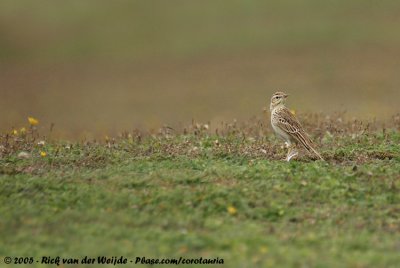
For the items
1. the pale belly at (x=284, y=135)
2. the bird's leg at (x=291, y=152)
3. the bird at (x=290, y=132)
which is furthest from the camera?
the pale belly at (x=284, y=135)

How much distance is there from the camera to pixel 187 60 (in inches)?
1556

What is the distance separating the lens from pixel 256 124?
67.6ft

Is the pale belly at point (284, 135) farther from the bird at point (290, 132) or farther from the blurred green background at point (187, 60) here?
the blurred green background at point (187, 60)

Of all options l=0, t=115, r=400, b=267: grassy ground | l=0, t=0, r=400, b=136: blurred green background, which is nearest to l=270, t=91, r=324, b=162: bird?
l=0, t=115, r=400, b=267: grassy ground

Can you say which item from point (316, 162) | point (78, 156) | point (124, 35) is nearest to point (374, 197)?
point (316, 162)

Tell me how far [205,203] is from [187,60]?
26529mm

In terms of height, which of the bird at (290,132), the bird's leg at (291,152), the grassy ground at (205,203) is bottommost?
the grassy ground at (205,203)

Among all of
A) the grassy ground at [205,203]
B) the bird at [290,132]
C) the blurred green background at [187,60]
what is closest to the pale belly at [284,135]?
the bird at [290,132]

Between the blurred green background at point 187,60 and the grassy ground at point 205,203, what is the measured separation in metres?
10.5

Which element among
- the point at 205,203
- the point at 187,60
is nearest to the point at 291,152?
the point at 205,203

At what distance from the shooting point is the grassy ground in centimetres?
1178

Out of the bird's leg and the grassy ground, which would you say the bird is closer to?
the bird's leg

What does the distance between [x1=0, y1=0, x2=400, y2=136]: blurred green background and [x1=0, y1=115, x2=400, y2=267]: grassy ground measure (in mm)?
10501

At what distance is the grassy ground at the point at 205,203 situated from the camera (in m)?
11.8
